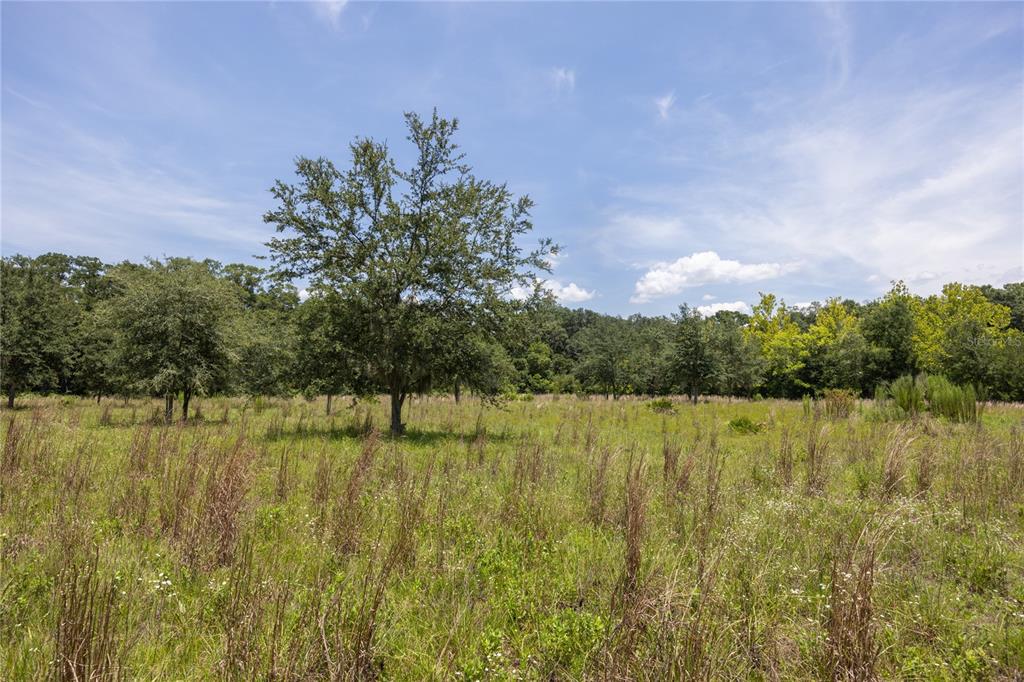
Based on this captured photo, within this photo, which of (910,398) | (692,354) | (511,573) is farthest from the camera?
(692,354)

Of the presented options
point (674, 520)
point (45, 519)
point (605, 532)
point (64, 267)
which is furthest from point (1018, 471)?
point (64, 267)

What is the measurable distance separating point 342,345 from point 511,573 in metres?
10.5

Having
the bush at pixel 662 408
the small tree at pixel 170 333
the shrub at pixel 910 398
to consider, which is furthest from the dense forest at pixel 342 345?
the bush at pixel 662 408

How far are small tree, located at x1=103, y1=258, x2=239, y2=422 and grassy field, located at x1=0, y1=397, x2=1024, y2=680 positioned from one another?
10338 millimetres

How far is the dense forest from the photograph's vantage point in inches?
557

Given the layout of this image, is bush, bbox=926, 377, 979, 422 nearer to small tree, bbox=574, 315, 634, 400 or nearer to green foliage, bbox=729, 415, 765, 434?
green foliage, bbox=729, 415, 765, 434

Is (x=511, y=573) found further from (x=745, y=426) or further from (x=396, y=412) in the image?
(x=745, y=426)

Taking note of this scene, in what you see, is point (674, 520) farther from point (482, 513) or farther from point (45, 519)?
point (45, 519)

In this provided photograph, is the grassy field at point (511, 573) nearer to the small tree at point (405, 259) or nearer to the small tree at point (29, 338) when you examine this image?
the small tree at point (405, 259)

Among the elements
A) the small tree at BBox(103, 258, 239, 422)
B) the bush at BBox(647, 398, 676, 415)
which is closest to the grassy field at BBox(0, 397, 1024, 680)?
the small tree at BBox(103, 258, 239, 422)

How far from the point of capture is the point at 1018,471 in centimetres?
717

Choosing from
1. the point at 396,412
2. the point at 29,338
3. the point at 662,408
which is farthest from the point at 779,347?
the point at 29,338

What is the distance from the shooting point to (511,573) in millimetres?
4219

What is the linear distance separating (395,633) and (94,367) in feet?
138
